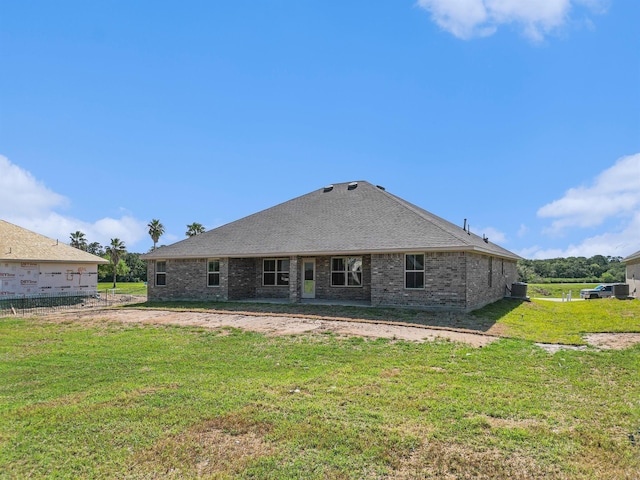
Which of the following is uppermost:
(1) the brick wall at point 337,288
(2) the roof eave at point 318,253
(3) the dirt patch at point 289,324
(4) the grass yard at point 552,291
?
(2) the roof eave at point 318,253

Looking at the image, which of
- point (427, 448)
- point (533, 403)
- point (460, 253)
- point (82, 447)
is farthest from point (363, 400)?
point (460, 253)

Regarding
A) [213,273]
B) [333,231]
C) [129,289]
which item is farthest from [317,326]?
[129,289]

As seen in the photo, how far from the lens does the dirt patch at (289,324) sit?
1094cm

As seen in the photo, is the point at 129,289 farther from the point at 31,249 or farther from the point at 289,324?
the point at 289,324

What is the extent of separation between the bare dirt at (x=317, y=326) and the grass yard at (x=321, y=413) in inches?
52.5

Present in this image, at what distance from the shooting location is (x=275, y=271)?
68.7ft

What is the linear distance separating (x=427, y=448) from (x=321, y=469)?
115 centimetres

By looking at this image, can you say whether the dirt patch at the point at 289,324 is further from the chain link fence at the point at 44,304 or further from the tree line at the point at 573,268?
the tree line at the point at 573,268

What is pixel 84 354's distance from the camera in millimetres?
9102

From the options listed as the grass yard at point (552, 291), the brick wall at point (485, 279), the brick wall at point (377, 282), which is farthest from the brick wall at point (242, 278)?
the grass yard at point (552, 291)

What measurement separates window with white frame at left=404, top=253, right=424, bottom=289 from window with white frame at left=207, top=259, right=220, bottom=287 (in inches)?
373

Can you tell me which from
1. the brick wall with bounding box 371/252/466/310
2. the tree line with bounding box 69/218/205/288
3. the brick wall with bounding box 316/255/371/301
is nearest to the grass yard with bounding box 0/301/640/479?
the brick wall with bounding box 371/252/466/310

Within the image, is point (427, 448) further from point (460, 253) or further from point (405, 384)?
point (460, 253)

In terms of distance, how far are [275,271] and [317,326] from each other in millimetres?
8903
